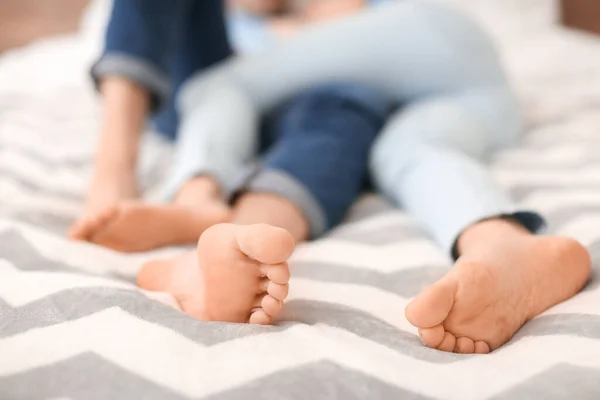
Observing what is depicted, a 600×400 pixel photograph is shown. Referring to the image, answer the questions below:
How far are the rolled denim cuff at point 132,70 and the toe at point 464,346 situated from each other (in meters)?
0.54

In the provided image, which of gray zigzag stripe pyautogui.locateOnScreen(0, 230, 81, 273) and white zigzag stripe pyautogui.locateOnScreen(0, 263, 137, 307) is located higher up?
white zigzag stripe pyautogui.locateOnScreen(0, 263, 137, 307)

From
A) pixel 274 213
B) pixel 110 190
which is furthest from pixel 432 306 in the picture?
pixel 110 190

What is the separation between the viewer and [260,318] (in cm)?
47

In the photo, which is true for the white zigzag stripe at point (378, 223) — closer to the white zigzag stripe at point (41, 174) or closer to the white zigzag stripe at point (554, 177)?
the white zigzag stripe at point (554, 177)

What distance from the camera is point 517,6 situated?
1.75 m

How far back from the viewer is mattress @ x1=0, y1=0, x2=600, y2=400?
392mm

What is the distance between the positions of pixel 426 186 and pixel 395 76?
13.3 inches

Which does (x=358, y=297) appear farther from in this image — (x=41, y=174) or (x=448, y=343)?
(x=41, y=174)

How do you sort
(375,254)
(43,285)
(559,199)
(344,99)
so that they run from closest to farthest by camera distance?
1. (43,285)
2. (375,254)
3. (559,199)
4. (344,99)

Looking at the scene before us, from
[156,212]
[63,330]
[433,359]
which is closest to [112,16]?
[156,212]

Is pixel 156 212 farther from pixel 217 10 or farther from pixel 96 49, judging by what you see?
pixel 96 49

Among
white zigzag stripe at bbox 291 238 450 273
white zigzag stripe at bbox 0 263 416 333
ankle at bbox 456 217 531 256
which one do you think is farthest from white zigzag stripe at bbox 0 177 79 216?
ankle at bbox 456 217 531 256

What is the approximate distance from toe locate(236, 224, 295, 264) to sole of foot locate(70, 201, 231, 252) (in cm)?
20

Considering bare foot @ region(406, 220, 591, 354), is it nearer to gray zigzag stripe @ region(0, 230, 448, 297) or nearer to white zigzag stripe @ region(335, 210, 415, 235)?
gray zigzag stripe @ region(0, 230, 448, 297)
